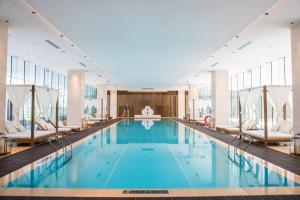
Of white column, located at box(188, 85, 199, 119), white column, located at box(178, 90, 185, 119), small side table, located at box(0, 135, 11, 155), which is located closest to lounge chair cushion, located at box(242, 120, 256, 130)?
small side table, located at box(0, 135, 11, 155)

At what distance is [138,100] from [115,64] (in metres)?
20.1

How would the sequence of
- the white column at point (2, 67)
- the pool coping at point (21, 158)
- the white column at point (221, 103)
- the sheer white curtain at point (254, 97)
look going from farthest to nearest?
the white column at point (221, 103) < the sheer white curtain at point (254, 97) < the white column at point (2, 67) < the pool coping at point (21, 158)

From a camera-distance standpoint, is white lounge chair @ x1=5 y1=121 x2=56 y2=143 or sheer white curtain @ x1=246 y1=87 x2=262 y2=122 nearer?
white lounge chair @ x1=5 y1=121 x2=56 y2=143

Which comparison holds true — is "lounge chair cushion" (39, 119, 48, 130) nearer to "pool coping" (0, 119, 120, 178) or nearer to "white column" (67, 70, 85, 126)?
"pool coping" (0, 119, 120, 178)

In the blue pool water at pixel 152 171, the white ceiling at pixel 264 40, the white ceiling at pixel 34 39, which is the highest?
the white ceiling at pixel 264 40

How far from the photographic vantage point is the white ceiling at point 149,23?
550 centimetres

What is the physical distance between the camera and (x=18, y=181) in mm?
4469

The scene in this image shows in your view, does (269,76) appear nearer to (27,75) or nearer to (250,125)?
(250,125)

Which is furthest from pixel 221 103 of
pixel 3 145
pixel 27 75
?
pixel 3 145

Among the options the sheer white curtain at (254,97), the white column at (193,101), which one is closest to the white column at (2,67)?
the sheer white curtain at (254,97)

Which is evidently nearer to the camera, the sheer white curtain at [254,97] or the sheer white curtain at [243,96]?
the sheer white curtain at [254,97]

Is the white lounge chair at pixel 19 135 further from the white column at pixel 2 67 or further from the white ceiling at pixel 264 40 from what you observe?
the white ceiling at pixel 264 40

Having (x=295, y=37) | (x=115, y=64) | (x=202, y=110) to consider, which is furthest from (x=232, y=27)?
(x=202, y=110)

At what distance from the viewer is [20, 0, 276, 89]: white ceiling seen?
550 centimetres
